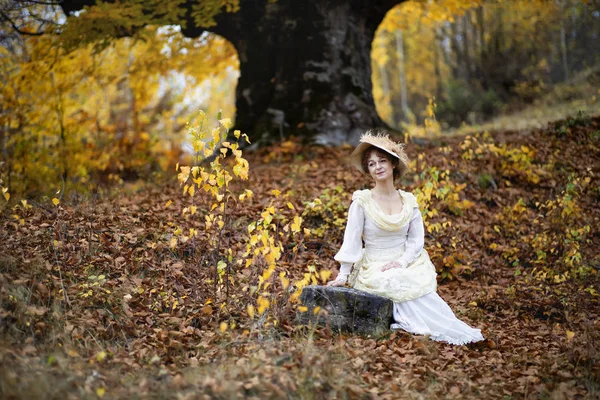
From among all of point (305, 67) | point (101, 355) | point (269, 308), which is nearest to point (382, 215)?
point (269, 308)

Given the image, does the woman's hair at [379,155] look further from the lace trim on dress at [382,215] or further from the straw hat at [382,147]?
the lace trim on dress at [382,215]

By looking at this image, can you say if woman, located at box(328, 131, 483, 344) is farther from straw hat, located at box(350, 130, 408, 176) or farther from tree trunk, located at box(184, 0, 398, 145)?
tree trunk, located at box(184, 0, 398, 145)

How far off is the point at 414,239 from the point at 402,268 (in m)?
0.33

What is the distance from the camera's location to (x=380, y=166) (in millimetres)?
4648

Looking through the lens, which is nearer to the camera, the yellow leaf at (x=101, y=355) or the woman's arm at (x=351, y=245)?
the yellow leaf at (x=101, y=355)

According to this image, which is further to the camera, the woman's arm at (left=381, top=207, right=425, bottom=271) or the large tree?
the large tree

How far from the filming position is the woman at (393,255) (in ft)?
14.3

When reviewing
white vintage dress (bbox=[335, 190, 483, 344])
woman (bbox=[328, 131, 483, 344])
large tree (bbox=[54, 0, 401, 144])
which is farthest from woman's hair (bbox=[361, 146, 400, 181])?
large tree (bbox=[54, 0, 401, 144])

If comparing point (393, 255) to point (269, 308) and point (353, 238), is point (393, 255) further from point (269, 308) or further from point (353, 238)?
point (269, 308)

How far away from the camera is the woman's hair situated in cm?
467

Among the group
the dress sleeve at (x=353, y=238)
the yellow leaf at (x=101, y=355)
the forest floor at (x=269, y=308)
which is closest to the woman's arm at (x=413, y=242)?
the dress sleeve at (x=353, y=238)

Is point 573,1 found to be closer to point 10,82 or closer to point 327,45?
point 327,45

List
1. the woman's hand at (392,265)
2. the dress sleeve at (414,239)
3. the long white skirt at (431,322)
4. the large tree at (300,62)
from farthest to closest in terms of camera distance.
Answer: the large tree at (300,62), the dress sleeve at (414,239), the woman's hand at (392,265), the long white skirt at (431,322)

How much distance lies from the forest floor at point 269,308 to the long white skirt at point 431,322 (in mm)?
100
